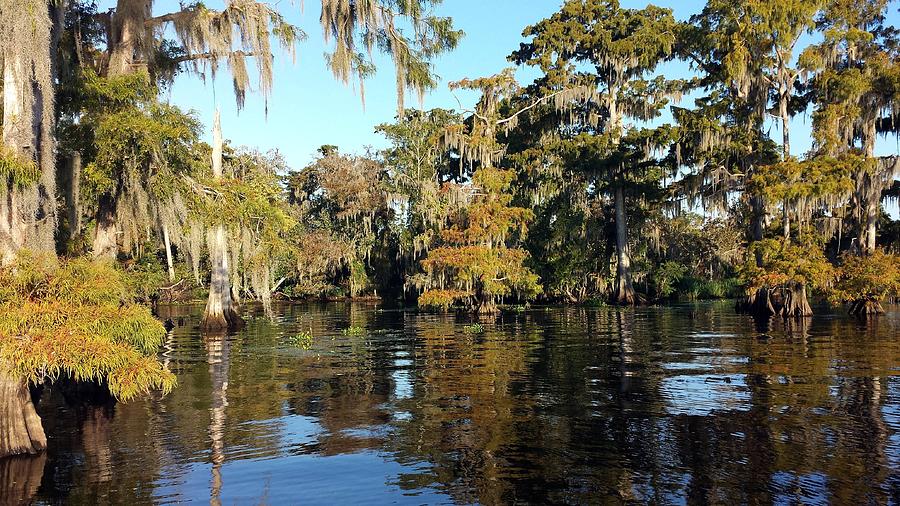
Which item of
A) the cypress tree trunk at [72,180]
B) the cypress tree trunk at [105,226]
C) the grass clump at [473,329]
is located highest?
the cypress tree trunk at [72,180]

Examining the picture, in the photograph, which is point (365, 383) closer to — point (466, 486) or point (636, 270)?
point (466, 486)

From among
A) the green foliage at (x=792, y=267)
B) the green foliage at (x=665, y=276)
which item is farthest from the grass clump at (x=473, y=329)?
the green foliage at (x=665, y=276)

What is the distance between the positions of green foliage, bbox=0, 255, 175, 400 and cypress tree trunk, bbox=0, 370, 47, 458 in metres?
0.27

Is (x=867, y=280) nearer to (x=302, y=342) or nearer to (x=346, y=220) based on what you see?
(x=302, y=342)

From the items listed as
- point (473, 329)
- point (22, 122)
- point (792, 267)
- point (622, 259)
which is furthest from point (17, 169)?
point (622, 259)

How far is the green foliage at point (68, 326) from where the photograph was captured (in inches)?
338

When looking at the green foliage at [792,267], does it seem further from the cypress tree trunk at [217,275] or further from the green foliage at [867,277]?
the cypress tree trunk at [217,275]

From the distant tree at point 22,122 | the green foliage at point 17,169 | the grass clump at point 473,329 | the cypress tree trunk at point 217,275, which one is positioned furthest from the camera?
the cypress tree trunk at point 217,275

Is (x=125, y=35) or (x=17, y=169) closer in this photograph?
(x=17, y=169)

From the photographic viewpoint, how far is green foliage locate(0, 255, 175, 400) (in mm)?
8594

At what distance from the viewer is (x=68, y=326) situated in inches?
354

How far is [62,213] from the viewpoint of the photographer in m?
18.8

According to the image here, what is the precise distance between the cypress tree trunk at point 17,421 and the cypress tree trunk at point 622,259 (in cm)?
4227

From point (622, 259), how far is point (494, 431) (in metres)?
39.9
